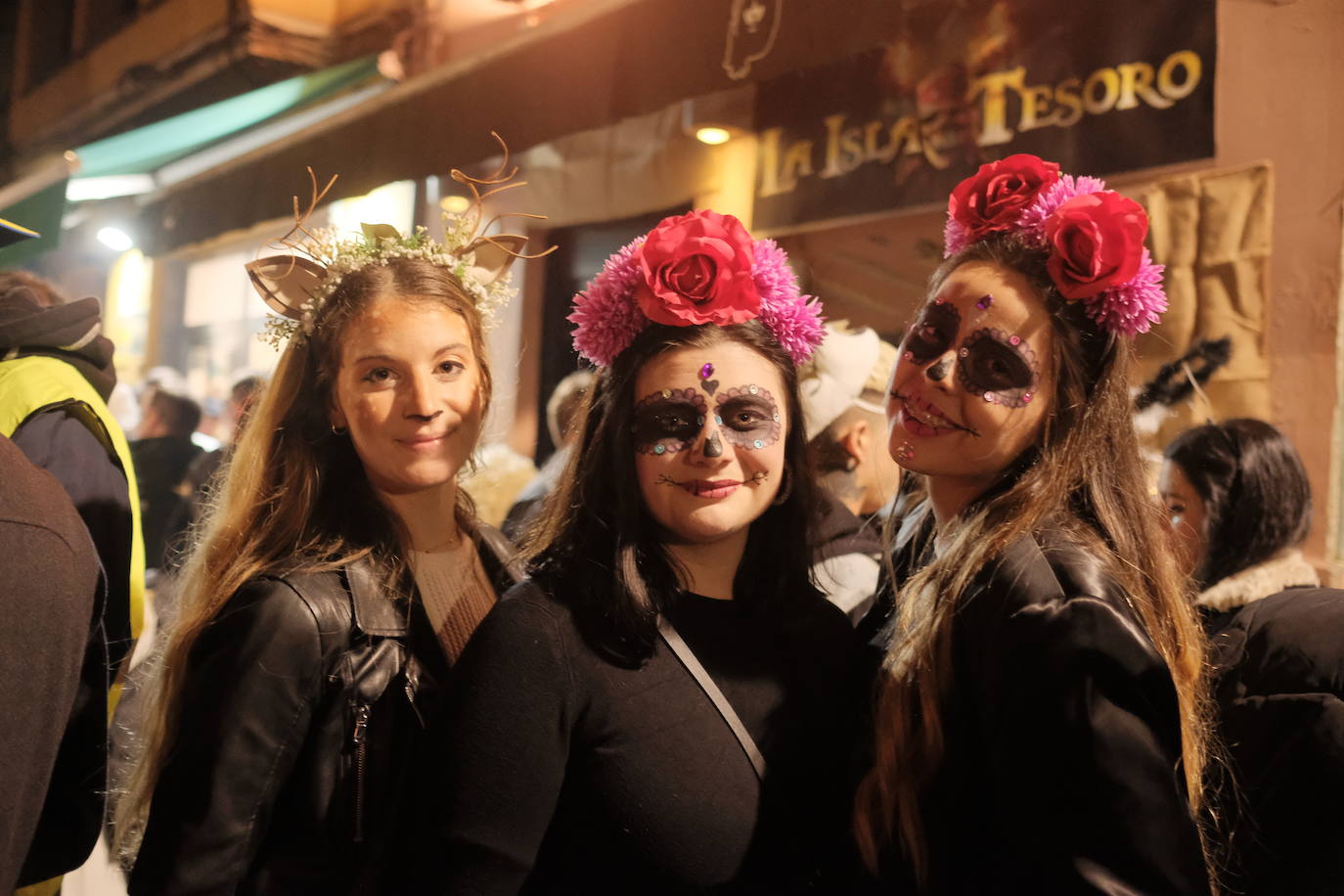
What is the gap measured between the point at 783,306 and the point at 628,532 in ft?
1.59

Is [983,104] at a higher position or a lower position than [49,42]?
lower

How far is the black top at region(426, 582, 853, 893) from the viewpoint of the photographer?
1.47 meters

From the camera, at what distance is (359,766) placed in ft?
5.77

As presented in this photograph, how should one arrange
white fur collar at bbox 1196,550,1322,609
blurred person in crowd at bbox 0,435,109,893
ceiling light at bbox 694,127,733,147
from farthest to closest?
ceiling light at bbox 694,127,733,147 → white fur collar at bbox 1196,550,1322,609 → blurred person in crowd at bbox 0,435,109,893

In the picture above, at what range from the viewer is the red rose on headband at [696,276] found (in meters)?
1.69

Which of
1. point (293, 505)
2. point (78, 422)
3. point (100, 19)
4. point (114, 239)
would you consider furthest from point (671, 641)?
point (100, 19)

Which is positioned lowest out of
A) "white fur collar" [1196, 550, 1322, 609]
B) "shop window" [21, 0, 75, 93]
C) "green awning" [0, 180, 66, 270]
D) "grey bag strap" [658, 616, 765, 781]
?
"grey bag strap" [658, 616, 765, 781]

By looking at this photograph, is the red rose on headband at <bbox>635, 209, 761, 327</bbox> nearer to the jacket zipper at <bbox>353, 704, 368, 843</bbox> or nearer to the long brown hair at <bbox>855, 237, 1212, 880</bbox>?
the long brown hair at <bbox>855, 237, 1212, 880</bbox>

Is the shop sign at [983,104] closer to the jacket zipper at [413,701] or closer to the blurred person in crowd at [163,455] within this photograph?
the jacket zipper at [413,701]

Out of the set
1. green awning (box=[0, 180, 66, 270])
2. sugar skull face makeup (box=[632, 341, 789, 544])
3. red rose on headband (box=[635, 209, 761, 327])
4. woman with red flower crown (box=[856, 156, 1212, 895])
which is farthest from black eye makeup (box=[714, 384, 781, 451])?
green awning (box=[0, 180, 66, 270])

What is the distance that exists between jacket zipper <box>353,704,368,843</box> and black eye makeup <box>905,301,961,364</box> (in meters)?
1.15

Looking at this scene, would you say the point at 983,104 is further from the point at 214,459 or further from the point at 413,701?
the point at 214,459

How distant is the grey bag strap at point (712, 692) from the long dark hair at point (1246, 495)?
1623mm

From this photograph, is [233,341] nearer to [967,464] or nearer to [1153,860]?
[967,464]
